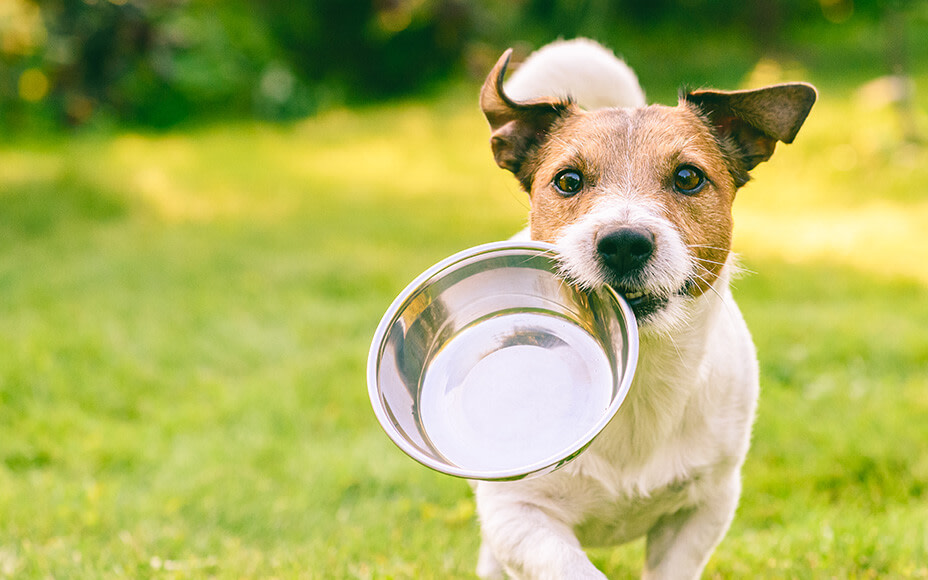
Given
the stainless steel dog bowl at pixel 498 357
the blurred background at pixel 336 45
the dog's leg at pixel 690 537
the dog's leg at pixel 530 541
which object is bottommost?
the blurred background at pixel 336 45

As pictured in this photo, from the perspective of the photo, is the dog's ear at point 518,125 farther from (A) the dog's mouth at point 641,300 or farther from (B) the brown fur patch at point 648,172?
(A) the dog's mouth at point 641,300

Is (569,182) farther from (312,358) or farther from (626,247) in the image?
(312,358)

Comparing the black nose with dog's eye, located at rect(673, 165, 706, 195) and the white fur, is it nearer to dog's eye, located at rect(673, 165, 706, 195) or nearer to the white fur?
the white fur

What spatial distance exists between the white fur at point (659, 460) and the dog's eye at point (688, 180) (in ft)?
0.69

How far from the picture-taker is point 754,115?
3.06 m

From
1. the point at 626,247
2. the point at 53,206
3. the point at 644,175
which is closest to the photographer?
the point at 626,247

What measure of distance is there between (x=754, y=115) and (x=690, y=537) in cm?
137

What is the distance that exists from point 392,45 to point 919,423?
32.2 feet

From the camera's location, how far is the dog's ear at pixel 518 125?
3174mm

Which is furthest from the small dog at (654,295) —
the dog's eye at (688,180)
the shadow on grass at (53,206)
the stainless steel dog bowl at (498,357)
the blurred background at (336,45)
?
the shadow on grass at (53,206)

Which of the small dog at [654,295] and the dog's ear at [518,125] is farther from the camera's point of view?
the dog's ear at [518,125]

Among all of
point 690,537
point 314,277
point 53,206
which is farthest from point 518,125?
point 53,206

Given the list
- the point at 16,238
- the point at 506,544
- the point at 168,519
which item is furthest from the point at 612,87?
the point at 16,238

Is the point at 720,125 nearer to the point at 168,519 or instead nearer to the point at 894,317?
the point at 168,519
